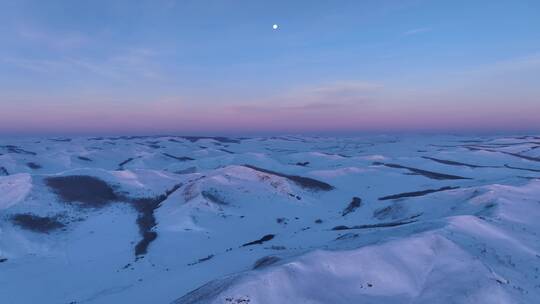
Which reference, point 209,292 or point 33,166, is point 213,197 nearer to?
point 209,292

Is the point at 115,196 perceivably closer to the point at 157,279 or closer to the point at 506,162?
the point at 157,279

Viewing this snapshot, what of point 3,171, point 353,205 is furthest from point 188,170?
point 353,205

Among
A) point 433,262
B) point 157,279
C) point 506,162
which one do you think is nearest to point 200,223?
point 157,279

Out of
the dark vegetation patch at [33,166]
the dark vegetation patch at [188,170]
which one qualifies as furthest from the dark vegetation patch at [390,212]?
the dark vegetation patch at [33,166]

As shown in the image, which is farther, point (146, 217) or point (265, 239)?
point (146, 217)

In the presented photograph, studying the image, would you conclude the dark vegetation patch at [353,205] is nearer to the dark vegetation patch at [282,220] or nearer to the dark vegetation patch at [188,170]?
the dark vegetation patch at [282,220]
